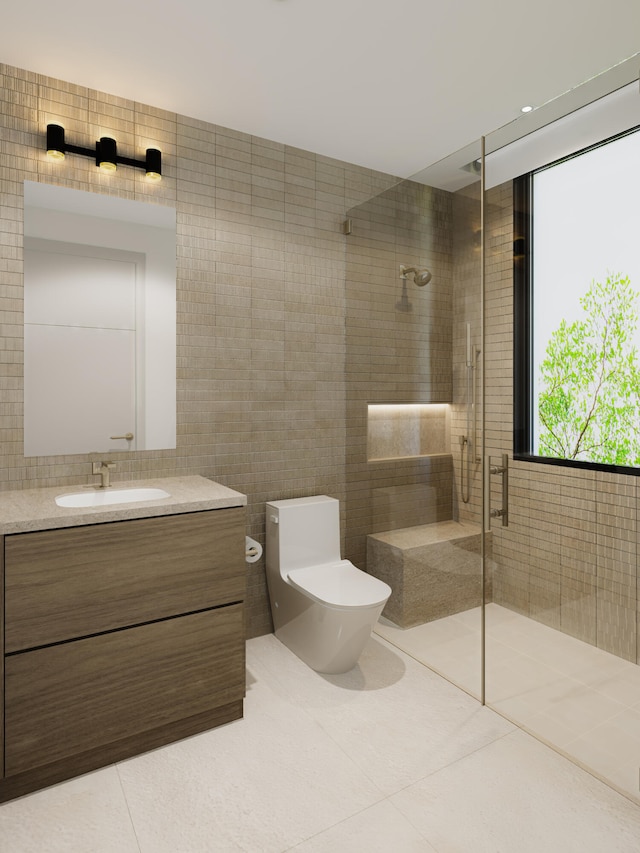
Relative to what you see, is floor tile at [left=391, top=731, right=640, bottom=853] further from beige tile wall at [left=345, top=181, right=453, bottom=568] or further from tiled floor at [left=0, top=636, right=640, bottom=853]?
beige tile wall at [left=345, top=181, right=453, bottom=568]

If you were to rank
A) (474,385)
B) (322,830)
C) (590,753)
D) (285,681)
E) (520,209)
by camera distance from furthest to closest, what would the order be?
(285,681) < (474,385) < (520,209) < (590,753) < (322,830)

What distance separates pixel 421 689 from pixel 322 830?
87 centimetres

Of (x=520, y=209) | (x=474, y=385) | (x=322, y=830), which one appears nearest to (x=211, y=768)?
(x=322, y=830)

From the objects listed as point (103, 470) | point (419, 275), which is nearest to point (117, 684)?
point (103, 470)

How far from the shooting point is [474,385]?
2.18 metres

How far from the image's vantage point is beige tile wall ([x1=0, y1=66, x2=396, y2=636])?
2146mm

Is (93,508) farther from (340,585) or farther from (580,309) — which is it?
(580,309)

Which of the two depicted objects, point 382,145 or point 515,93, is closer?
point 515,93

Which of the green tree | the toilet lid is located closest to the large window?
the green tree

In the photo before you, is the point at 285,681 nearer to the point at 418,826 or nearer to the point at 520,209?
the point at 418,826

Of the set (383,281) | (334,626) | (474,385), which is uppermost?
(383,281)

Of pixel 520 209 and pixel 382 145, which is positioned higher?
pixel 382 145

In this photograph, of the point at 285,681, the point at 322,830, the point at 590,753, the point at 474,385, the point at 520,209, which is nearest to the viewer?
the point at 322,830

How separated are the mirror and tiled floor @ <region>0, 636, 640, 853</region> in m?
1.29
